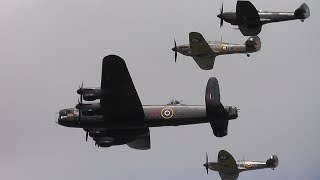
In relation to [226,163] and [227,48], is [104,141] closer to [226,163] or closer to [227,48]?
[227,48]

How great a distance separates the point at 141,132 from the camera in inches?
1864

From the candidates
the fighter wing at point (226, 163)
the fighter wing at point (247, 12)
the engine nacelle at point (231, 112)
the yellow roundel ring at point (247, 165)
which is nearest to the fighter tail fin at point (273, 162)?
the yellow roundel ring at point (247, 165)

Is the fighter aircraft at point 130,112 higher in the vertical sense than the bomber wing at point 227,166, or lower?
higher

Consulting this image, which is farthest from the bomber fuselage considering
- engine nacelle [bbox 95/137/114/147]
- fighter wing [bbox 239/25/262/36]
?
fighter wing [bbox 239/25/262/36]

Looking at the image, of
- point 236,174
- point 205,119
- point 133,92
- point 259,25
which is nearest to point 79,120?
point 133,92

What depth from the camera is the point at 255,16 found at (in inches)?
2347

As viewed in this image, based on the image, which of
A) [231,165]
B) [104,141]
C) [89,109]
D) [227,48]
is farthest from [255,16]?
[89,109]

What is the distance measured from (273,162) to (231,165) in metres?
5.94

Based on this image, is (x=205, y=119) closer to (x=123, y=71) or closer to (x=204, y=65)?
(x=123, y=71)

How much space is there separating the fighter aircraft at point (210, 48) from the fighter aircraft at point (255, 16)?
4818 millimetres

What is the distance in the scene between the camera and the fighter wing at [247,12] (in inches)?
2301

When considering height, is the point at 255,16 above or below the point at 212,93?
above

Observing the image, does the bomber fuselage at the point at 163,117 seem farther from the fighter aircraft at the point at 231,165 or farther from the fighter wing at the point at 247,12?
the fighter aircraft at the point at 231,165

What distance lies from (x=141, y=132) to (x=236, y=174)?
27.2 metres
